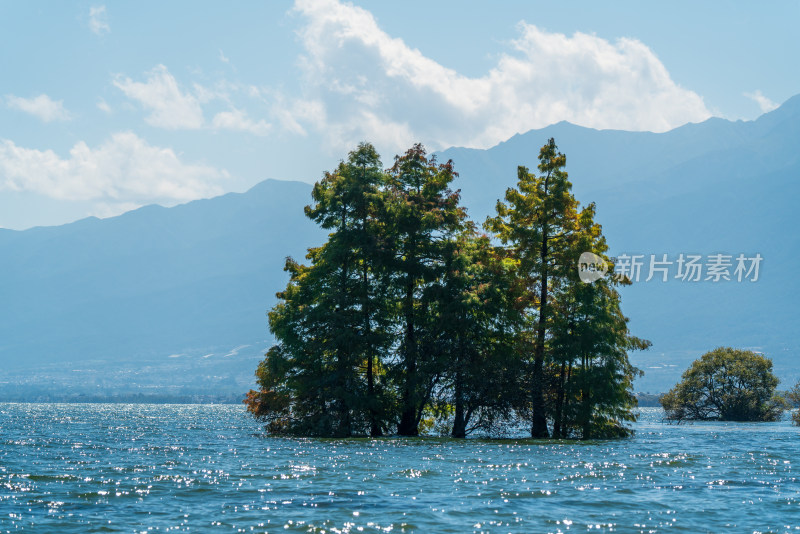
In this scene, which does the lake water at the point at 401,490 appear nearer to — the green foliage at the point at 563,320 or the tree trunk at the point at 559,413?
the green foliage at the point at 563,320

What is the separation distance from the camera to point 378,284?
168 feet

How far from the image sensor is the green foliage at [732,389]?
89688 mm

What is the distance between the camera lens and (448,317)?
47.4 meters

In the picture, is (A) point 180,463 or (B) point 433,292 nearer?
(A) point 180,463

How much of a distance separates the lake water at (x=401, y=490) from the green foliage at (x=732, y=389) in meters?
54.7

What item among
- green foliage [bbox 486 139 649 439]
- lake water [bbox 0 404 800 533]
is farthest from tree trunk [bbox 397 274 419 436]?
lake water [bbox 0 404 800 533]

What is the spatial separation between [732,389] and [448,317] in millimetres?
57241

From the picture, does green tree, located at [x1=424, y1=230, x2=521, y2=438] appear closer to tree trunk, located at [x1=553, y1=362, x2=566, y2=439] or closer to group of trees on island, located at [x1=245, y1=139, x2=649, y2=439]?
group of trees on island, located at [x1=245, y1=139, x2=649, y2=439]

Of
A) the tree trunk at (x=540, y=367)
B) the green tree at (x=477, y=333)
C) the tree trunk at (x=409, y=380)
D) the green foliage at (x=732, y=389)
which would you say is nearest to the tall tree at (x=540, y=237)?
the tree trunk at (x=540, y=367)

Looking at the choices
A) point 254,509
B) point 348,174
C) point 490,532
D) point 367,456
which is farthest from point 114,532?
point 348,174

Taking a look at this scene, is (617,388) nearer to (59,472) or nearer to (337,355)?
(337,355)

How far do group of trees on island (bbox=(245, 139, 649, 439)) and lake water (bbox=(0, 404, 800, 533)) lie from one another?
8.94 metres

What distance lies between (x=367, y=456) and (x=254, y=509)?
49.4 ft

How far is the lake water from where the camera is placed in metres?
18.3
